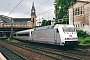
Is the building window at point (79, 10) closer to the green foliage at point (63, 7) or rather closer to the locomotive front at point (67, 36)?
the green foliage at point (63, 7)

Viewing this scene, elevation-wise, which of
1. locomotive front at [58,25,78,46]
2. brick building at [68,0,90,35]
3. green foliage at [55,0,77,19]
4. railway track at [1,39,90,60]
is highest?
green foliage at [55,0,77,19]

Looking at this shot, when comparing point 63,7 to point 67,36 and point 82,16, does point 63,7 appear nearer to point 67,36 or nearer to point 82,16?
point 82,16

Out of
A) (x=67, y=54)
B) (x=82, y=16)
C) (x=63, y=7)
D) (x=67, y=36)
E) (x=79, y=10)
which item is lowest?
(x=67, y=54)

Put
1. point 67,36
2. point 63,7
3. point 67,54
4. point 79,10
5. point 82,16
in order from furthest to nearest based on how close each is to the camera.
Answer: point 63,7, point 79,10, point 82,16, point 67,36, point 67,54

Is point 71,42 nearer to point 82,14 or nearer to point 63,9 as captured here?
point 82,14

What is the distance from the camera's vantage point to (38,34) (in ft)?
127

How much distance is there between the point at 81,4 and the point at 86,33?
Result: 8272 mm

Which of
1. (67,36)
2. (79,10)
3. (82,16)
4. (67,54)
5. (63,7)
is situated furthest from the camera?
(63,7)

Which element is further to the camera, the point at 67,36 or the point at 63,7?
the point at 63,7

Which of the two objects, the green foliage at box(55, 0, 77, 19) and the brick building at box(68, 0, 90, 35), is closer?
the brick building at box(68, 0, 90, 35)

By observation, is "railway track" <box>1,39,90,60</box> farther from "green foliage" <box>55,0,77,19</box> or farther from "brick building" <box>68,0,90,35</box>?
"green foliage" <box>55,0,77,19</box>

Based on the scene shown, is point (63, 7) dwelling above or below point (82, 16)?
above

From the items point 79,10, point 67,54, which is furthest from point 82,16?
point 67,54

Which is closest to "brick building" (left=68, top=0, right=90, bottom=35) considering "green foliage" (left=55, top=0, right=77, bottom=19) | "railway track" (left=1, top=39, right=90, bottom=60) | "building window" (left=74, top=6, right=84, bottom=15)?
"building window" (left=74, top=6, right=84, bottom=15)
